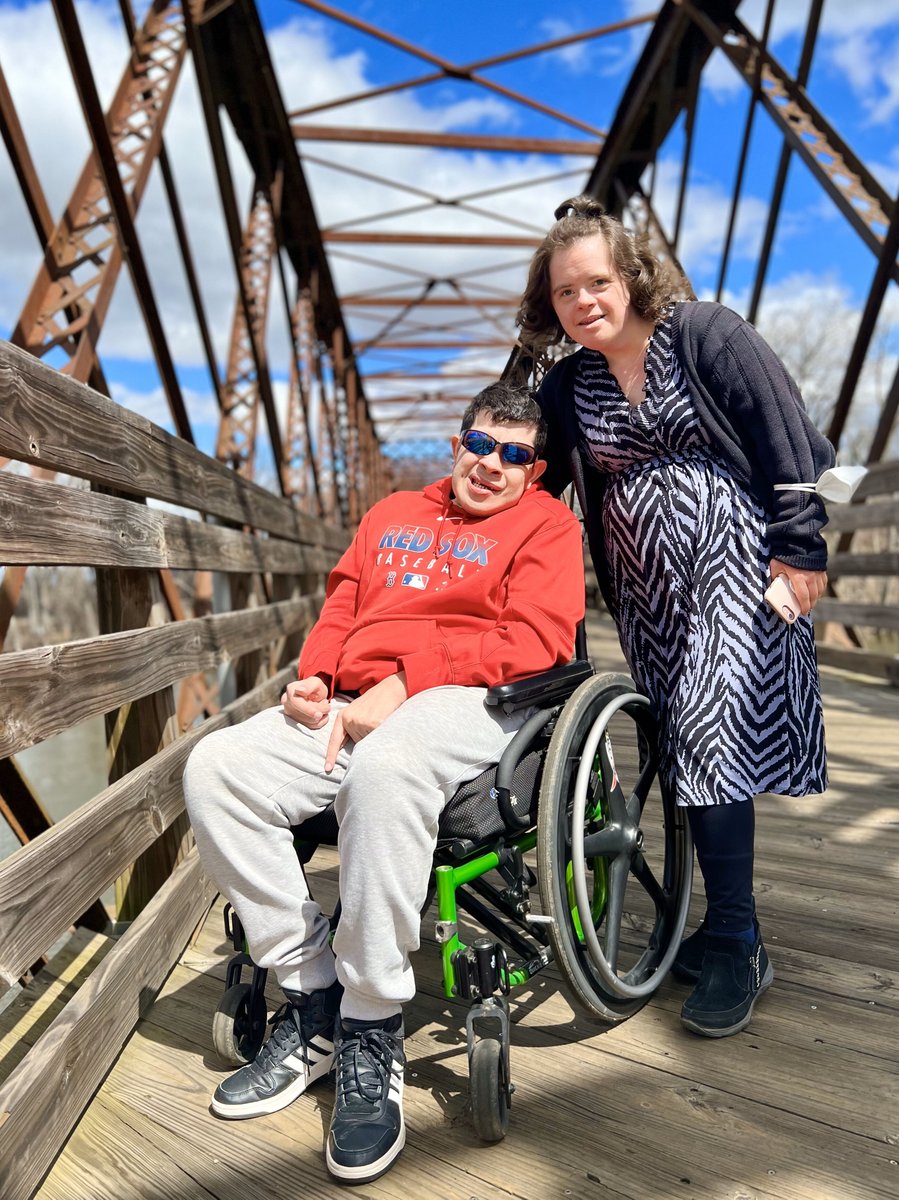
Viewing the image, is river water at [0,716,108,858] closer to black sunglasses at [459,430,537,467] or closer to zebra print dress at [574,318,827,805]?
black sunglasses at [459,430,537,467]

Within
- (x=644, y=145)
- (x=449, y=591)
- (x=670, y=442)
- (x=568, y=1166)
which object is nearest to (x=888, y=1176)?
(x=568, y=1166)

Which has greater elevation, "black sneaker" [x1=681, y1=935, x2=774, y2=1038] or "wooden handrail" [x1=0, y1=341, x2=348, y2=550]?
"wooden handrail" [x1=0, y1=341, x2=348, y2=550]

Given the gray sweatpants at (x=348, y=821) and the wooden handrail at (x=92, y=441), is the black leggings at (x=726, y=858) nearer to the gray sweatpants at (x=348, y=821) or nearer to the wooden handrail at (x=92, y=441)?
the gray sweatpants at (x=348, y=821)

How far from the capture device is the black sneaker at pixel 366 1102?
51.3 inches

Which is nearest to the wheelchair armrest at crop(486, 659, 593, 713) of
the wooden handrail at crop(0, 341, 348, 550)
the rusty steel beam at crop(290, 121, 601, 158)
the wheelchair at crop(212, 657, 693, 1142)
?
the wheelchair at crop(212, 657, 693, 1142)

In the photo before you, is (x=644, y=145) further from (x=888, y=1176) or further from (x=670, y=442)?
(x=888, y=1176)

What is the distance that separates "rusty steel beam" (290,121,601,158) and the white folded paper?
8073 mm

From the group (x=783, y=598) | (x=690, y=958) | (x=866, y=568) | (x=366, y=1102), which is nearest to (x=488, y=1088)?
(x=366, y=1102)

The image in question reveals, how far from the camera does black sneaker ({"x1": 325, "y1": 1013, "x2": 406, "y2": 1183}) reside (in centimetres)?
130

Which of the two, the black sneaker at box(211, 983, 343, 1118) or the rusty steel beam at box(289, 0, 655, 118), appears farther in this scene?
the rusty steel beam at box(289, 0, 655, 118)

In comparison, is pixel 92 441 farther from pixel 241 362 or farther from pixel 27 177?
pixel 241 362

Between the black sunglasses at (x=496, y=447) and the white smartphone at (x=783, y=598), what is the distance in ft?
1.69

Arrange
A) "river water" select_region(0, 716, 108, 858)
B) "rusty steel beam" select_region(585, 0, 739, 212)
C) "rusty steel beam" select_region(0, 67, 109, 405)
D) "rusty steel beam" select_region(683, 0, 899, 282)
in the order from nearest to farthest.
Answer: "rusty steel beam" select_region(0, 67, 109, 405) < "rusty steel beam" select_region(683, 0, 899, 282) < "rusty steel beam" select_region(585, 0, 739, 212) < "river water" select_region(0, 716, 108, 858)

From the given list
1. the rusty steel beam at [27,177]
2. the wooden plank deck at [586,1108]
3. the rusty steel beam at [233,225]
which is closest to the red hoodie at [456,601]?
the wooden plank deck at [586,1108]
